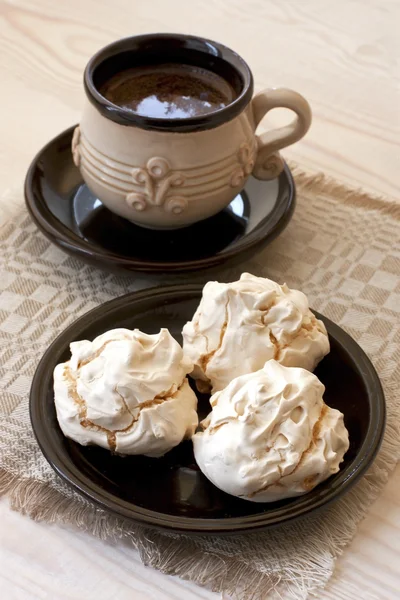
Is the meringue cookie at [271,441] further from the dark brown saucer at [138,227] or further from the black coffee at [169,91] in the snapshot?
the black coffee at [169,91]

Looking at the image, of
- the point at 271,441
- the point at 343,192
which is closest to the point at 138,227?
the point at 343,192

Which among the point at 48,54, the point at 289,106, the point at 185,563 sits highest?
the point at 289,106

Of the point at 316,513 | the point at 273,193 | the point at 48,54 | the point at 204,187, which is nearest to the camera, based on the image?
the point at 316,513

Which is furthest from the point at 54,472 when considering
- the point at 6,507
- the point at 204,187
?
the point at 204,187

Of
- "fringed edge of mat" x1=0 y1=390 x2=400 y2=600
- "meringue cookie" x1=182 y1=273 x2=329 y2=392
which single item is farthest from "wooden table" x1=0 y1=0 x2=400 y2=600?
"meringue cookie" x1=182 y1=273 x2=329 y2=392

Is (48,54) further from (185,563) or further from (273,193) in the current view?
(185,563)

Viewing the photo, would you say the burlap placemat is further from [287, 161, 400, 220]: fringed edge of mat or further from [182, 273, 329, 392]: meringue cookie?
[182, 273, 329, 392]: meringue cookie
